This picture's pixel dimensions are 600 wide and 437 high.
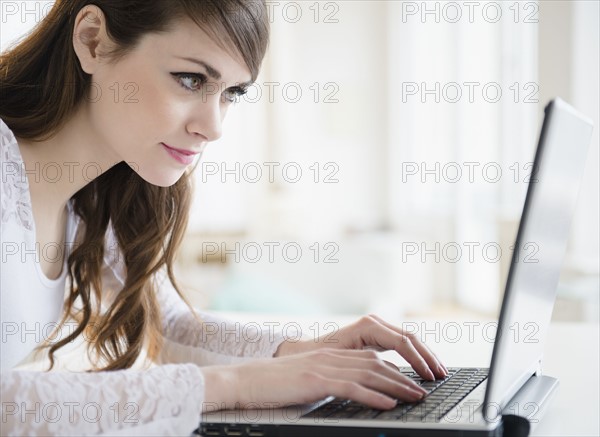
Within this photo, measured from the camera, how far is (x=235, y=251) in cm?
602

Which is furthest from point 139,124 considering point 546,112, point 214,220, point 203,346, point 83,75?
point 214,220

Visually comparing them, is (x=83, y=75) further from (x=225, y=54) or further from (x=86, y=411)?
(x=86, y=411)

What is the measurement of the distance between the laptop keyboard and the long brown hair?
0.60m

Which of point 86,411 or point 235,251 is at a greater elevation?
point 86,411

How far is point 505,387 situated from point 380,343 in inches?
14.3

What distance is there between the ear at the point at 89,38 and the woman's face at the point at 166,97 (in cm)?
2

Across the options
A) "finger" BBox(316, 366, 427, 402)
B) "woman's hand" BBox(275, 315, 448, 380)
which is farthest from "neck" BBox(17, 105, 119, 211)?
"finger" BBox(316, 366, 427, 402)

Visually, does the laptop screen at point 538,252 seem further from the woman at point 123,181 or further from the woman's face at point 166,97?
the woman's face at point 166,97

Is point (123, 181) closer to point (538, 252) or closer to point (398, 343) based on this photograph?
point (398, 343)

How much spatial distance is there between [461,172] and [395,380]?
16.5 ft

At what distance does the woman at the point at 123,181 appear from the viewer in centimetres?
120

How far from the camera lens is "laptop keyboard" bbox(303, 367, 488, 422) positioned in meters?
0.82

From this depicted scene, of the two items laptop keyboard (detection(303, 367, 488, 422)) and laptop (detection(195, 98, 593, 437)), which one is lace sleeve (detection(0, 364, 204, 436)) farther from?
laptop keyboard (detection(303, 367, 488, 422))

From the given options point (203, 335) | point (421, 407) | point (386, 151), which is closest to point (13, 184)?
point (203, 335)
